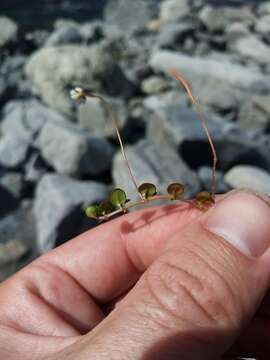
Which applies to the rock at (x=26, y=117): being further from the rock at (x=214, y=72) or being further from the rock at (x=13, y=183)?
the rock at (x=214, y=72)

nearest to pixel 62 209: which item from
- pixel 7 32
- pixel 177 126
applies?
pixel 177 126

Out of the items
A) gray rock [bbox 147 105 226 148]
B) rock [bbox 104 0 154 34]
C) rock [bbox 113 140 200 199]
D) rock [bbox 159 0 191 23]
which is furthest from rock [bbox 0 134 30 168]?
rock [bbox 159 0 191 23]

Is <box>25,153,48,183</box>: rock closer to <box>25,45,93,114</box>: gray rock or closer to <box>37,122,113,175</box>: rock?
<box>37,122,113,175</box>: rock

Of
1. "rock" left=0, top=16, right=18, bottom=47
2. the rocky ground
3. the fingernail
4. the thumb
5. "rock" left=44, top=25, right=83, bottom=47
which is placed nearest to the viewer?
the thumb

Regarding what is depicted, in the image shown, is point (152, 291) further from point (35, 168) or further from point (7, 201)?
point (35, 168)

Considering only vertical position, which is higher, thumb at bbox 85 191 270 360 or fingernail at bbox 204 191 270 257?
fingernail at bbox 204 191 270 257

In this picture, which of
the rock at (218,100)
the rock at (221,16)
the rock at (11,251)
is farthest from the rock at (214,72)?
the rock at (11,251)
